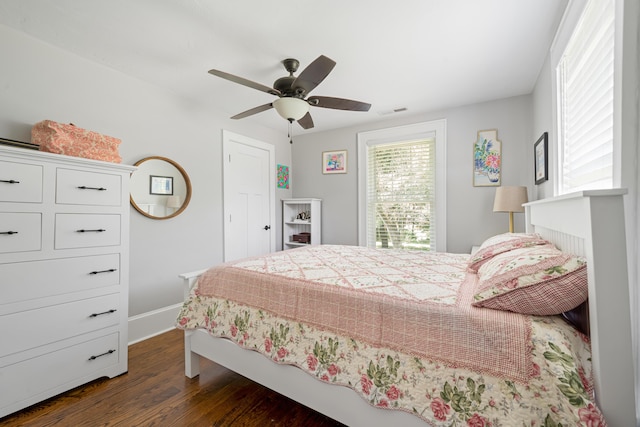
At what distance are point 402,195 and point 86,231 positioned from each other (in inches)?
134

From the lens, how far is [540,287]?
3.15 ft

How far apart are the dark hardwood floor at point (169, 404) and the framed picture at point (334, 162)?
3.05 metres

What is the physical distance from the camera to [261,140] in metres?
4.00

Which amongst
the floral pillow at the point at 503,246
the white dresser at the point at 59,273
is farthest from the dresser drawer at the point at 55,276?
the floral pillow at the point at 503,246

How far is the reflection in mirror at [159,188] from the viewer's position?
2590 millimetres

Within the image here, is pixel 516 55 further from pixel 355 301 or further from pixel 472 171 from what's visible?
pixel 355 301

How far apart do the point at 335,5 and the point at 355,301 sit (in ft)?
5.87

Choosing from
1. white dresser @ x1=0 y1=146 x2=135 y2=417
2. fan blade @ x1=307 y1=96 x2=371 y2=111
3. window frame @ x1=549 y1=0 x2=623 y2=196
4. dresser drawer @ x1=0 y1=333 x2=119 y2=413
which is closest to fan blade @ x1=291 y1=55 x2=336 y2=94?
fan blade @ x1=307 y1=96 x2=371 y2=111

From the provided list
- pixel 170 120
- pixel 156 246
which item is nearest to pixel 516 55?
pixel 170 120

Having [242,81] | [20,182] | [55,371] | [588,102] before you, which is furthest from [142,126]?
[588,102]

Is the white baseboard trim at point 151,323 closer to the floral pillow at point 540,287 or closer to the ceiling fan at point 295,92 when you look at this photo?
the ceiling fan at point 295,92

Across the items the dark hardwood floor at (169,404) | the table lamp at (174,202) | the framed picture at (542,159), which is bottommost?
the dark hardwood floor at (169,404)

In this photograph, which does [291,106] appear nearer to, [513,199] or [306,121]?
[306,121]

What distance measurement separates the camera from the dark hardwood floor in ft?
4.93
